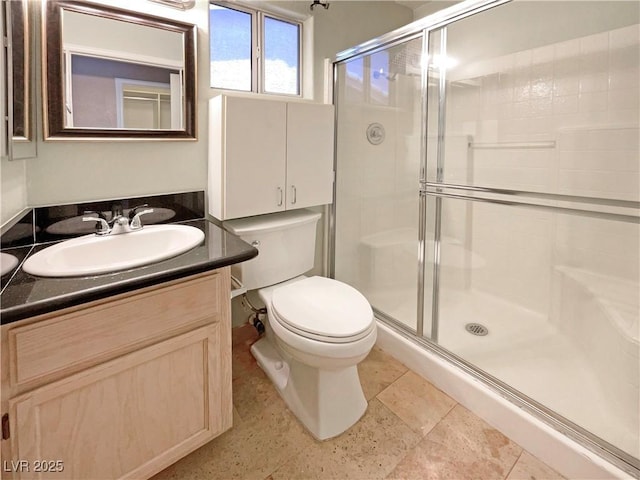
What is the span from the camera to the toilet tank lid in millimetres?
1610

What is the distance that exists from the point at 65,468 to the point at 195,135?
1.30m

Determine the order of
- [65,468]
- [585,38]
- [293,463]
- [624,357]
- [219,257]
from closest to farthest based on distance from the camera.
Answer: [65,468] → [219,257] → [293,463] → [624,357] → [585,38]

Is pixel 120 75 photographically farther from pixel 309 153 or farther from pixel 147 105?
pixel 309 153

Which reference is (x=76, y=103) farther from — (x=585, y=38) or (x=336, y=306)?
(x=585, y=38)

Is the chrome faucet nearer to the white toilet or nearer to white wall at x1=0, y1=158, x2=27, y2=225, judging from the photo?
white wall at x1=0, y1=158, x2=27, y2=225

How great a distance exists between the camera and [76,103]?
1.31 m

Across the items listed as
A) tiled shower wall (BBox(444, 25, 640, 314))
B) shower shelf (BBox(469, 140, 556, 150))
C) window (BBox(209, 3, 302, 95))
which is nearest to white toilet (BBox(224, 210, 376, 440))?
window (BBox(209, 3, 302, 95))

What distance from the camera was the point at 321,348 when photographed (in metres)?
1.29

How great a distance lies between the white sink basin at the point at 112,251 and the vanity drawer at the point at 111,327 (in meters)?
0.11

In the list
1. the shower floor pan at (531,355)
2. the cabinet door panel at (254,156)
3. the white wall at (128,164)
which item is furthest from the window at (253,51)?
the shower floor pan at (531,355)

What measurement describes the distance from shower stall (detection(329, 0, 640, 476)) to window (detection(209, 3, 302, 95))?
297 mm

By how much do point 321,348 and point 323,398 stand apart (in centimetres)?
28

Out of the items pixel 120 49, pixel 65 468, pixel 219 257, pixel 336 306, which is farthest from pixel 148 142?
pixel 65 468

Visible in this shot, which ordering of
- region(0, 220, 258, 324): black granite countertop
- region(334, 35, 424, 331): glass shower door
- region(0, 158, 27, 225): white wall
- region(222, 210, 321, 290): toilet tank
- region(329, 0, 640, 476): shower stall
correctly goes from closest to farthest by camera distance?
region(0, 220, 258, 324): black granite countertop, region(0, 158, 27, 225): white wall, region(329, 0, 640, 476): shower stall, region(222, 210, 321, 290): toilet tank, region(334, 35, 424, 331): glass shower door
